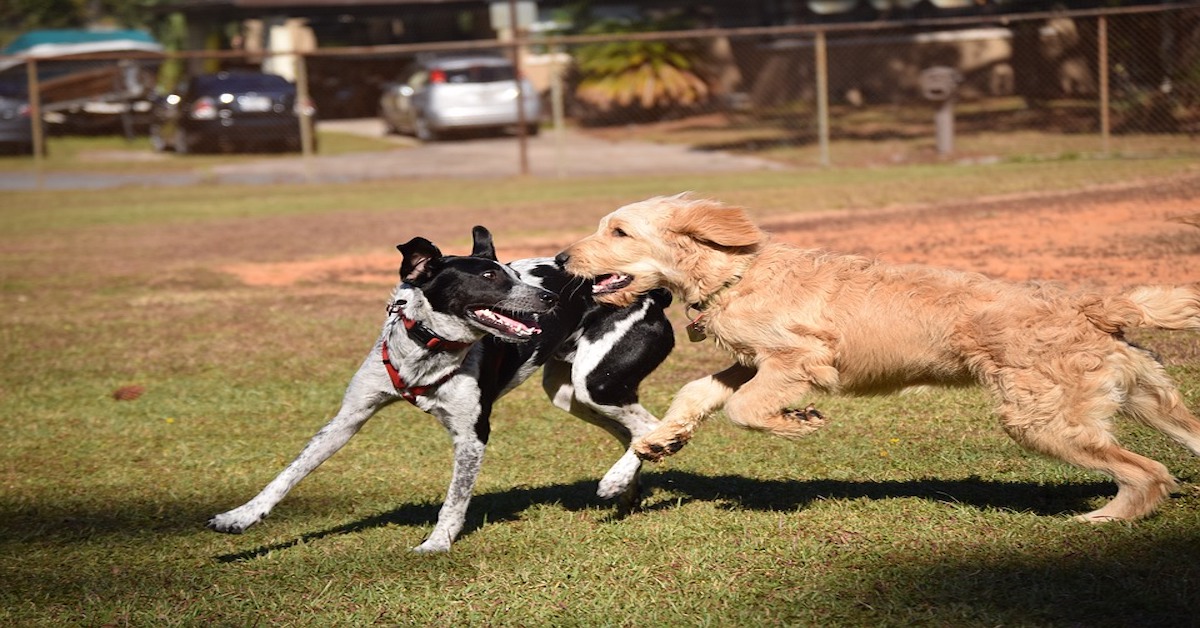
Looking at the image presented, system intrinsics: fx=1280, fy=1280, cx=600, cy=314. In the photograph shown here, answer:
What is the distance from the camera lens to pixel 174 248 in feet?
55.7

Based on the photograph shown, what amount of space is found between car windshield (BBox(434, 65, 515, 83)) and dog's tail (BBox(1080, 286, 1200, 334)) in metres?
26.7

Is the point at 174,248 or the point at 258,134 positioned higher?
the point at 258,134

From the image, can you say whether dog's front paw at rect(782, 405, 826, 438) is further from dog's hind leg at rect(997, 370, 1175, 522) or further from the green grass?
dog's hind leg at rect(997, 370, 1175, 522)

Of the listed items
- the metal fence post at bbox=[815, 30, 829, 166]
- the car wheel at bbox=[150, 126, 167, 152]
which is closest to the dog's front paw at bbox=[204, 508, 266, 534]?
the metal fence post at bbox=[815, 30, 829, 166]

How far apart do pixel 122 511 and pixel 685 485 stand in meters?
2.80

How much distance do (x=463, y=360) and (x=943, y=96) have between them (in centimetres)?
1906

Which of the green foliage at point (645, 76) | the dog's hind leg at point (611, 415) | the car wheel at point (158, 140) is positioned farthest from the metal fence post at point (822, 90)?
the car wheel at point (158, 140)

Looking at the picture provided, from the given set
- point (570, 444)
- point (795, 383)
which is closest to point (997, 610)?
point (795, 383)

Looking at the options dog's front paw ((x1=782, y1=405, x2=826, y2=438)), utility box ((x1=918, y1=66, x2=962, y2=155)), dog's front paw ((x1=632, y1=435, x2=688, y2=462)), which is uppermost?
utility box ((x1=918, y1=66, x2=962, y2=155))

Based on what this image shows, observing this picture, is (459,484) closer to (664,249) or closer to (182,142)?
(664,249)

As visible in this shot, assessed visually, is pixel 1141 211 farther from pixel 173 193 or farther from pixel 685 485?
pixel 173 193

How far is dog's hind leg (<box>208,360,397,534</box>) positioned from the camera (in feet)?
18.1

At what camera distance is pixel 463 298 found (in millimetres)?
5602

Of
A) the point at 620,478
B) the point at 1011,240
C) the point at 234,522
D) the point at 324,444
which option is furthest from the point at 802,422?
the point at 1011,240
